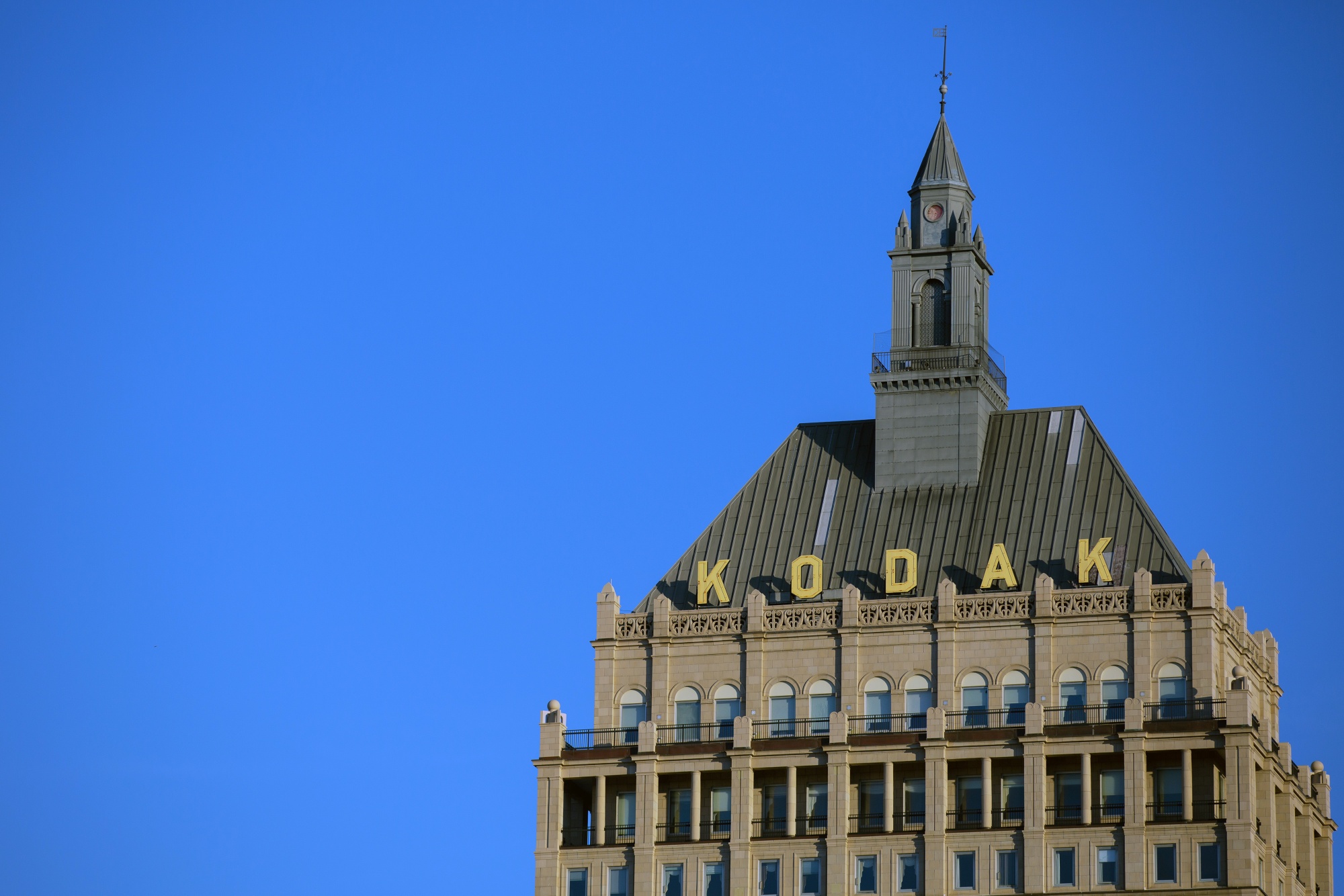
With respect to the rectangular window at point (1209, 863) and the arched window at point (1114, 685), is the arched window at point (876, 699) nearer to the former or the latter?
the arched window at point (1114, 685)

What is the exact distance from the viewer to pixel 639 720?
6850 inches

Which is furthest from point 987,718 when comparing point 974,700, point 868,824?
point 868,824

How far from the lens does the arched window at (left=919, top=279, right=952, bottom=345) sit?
595ft

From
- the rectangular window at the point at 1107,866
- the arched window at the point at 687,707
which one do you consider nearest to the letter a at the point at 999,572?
the rectangular window at the point at 1107,866

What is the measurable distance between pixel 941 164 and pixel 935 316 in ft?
27.6

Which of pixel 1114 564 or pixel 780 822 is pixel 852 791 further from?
pixel 1114 564

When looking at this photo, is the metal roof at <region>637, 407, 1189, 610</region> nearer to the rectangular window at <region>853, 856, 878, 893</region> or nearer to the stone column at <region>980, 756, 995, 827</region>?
the stone column at <region>980, 756, 995, 827</region>

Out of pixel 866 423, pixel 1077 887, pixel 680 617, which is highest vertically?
pixel 866 423

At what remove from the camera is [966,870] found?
166m

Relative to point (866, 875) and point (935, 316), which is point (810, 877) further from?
point (935, 316)

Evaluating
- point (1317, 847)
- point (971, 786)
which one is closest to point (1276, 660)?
point (1317, 847)

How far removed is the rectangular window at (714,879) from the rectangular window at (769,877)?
1761 mm

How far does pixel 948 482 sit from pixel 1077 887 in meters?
24.0

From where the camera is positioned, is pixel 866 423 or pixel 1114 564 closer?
pixel 1114 564
